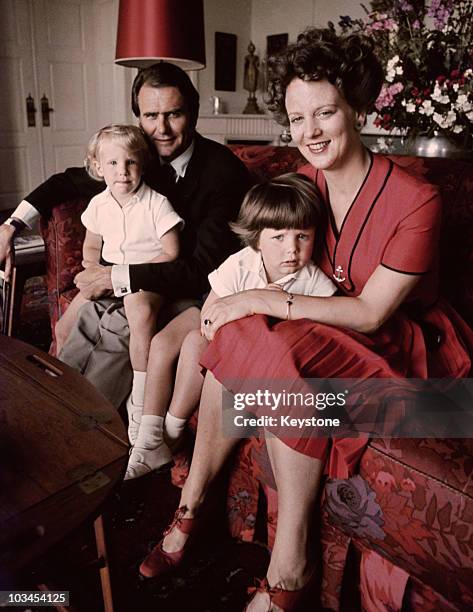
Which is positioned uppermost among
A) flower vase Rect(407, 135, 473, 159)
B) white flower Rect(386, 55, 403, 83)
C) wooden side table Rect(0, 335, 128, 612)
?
white flower Rect(386, 55, 403, 83)

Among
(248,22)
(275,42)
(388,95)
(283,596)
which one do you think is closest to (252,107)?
(275,42)

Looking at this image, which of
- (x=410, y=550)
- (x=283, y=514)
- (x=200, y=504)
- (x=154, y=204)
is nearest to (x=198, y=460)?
(x=200, y=504)

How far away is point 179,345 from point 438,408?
730 millimetres

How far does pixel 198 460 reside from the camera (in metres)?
1.36

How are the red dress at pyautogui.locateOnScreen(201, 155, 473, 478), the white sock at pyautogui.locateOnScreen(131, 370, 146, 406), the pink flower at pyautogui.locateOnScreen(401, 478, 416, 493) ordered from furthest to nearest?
1. the white sock at pyautogui.locateOnScreen(131, 370, 146, 406)
2. the red dress at pyautogui.locateOnScreen(201, 155, 473, 478)
3. the pink flower at pyautogui.locateOnScreen(401, 478, 416, 493)

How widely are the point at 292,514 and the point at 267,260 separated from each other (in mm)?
645

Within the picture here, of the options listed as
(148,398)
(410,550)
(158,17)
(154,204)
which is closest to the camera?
(410,550)

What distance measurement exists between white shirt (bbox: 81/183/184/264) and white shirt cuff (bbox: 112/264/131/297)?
5.5 inches

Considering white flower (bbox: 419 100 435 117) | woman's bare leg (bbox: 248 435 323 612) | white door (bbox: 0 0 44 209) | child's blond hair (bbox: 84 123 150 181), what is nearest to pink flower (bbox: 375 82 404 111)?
white flower (bbox: 419 100 435 117)

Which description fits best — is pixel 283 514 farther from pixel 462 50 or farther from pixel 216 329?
pixel 462 50

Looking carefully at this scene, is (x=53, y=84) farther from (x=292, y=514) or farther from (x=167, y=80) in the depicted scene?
(x=292, y=514)

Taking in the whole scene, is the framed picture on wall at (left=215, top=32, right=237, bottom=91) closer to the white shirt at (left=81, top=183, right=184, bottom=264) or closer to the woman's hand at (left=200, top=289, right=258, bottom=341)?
the white shirt at (left=81, top=183, right=184, bottom=264)

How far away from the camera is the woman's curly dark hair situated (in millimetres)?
1287

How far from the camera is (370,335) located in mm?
1289
